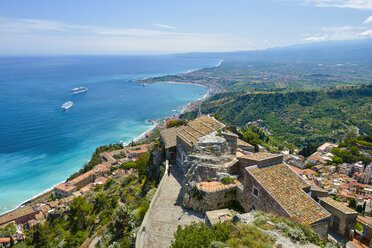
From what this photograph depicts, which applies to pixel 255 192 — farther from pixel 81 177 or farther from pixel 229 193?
pixel 81 177

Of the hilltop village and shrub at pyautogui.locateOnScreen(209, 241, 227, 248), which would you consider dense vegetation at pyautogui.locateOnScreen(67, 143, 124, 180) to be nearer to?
the hilltop village

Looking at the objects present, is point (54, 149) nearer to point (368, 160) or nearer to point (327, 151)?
point (327, 151)

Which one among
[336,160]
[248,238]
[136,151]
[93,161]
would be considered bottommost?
[93,161]

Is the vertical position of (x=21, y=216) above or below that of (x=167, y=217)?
below

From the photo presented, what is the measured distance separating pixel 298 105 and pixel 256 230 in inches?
4627

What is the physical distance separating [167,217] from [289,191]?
780 cm

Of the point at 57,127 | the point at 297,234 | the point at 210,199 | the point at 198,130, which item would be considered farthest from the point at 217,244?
the point at 57,127

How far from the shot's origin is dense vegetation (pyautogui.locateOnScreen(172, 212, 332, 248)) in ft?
28.3

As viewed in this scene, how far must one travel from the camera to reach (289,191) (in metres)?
12.0

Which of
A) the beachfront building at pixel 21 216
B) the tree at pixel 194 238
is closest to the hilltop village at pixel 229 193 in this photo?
the tree at pixel 194 238

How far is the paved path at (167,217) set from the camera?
500 inches

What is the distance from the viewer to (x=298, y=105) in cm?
11231

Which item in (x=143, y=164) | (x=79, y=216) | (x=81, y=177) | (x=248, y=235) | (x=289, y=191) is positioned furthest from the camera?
(x=81, y=177)

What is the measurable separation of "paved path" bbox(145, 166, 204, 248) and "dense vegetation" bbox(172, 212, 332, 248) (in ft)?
11.3
